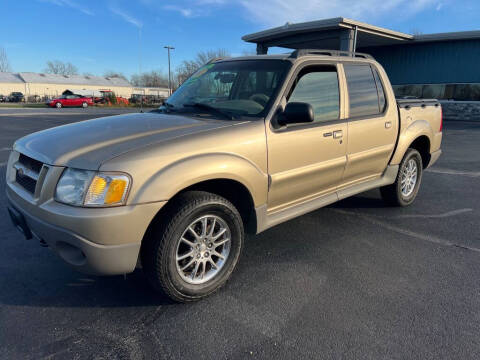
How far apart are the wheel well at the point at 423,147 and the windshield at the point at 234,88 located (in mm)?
2677

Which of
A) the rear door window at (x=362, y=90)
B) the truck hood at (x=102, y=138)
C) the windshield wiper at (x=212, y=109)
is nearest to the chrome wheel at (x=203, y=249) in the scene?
the truck hood at (x=102, y=138)

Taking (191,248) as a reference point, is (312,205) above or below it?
above

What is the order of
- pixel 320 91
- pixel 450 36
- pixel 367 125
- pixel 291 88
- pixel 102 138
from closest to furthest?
pixel 102 138 < pixel 291 88 < pixel 320 91 < pixel 367 125 < pixel 450 36

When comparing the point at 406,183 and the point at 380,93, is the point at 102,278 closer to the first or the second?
the point at 380,93

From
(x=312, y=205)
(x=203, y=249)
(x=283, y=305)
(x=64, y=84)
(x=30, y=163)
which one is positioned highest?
(x=64, y=84)

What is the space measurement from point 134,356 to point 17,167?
1759 mm

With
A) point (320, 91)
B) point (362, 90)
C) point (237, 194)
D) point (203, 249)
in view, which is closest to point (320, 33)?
point (362, 90)

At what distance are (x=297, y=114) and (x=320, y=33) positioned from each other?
16392mm

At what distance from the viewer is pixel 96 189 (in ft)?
7.04

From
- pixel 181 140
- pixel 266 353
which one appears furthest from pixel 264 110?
pixel 266 353

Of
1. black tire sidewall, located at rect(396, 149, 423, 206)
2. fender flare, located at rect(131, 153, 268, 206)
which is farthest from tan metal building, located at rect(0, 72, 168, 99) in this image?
fender flare, located at rect(131, 153, 268, 206)

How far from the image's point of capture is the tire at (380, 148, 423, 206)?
4564 millimetres

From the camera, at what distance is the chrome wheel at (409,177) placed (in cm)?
470

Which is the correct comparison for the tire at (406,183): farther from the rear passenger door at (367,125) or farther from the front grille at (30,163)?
the front grille at (30,163)
